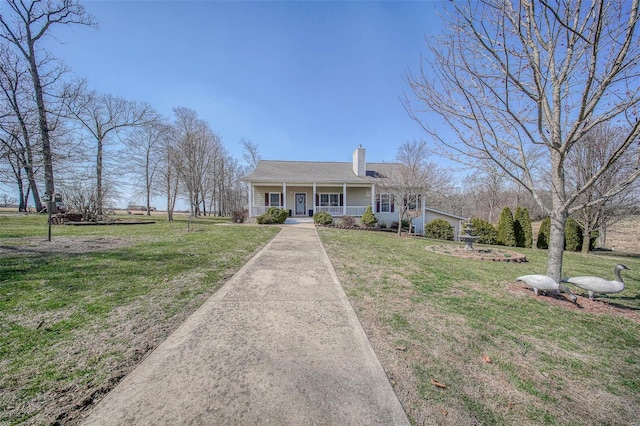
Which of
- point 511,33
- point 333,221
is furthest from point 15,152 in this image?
point 333,221

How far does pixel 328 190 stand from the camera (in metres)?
21.5

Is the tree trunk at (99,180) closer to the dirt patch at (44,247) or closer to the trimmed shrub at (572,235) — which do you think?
the dirt patch at (44,247)

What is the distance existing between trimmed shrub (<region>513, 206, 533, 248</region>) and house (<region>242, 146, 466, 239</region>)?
4.35m

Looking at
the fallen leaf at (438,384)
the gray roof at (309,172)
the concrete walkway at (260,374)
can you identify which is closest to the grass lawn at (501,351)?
the fallen leaf at (438,384)

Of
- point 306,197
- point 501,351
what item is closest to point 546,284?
point 501,351

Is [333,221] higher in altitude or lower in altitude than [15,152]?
lower

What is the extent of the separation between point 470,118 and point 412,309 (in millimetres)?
3507

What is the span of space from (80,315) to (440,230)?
17128mm

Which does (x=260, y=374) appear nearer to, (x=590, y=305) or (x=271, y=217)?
(x=590, y=305)

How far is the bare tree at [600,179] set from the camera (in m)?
10.5

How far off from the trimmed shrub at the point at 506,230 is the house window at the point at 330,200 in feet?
38.1

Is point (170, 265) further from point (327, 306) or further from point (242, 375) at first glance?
point (242, 375)

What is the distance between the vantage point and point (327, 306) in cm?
357

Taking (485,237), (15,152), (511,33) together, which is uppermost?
(511,33)
